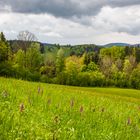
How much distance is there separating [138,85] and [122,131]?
10758 cm

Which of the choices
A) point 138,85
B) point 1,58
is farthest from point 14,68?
point 138,85

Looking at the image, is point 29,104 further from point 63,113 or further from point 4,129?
point 4,129

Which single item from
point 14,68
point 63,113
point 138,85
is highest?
point 63,113

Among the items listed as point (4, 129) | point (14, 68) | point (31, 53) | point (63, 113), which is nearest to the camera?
point (4, 129)

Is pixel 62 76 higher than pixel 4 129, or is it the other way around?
pixel 4 129

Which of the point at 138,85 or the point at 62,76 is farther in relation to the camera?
the point at 138,85

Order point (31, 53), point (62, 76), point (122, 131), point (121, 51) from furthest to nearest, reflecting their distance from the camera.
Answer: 1. point (121, 51)
2. point (31, 53)
3. point (62, 76)
4. point (122, 131)

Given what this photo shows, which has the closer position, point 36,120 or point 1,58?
point 36,120

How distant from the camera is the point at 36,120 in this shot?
6.18 m

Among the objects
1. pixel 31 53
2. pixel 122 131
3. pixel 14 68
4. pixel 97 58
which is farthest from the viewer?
pixel 97 58

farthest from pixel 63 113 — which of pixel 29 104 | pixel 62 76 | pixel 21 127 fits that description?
pixel 62 76

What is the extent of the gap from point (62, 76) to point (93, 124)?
92.5 meters

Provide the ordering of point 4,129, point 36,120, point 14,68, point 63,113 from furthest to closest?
point 14,68, point 63,113, point 36,120, point 4,129

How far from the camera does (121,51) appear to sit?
188 meters
